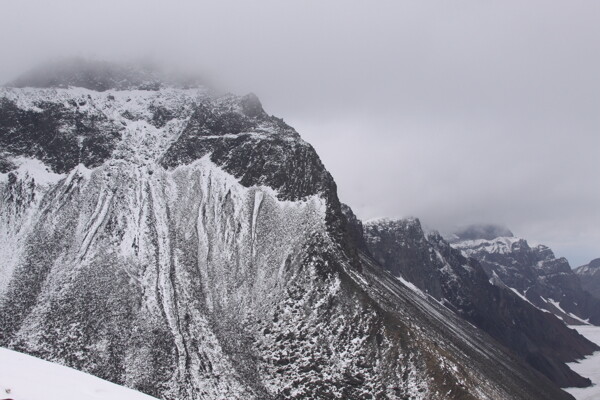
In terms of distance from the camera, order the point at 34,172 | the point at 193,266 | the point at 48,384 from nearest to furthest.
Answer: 1. the point at 48,384
2. the point at 193,266
3. the point at 34,172

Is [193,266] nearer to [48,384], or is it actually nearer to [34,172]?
[34,172]

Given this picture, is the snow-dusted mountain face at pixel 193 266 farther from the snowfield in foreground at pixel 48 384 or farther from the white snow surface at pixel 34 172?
the snowfield in foreground at pixel 48 384

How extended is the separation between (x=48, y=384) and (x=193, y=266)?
86.0 metres

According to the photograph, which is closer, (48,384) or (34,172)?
(48,384)

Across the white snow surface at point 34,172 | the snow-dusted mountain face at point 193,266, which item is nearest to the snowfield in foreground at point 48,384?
the snow-dusted mountain face at point 193,266

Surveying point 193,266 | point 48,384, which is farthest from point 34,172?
point 48,384

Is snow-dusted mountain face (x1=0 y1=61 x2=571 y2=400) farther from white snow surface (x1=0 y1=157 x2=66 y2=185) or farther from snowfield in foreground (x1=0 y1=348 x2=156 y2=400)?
snowfield in foreground (x1=0 y1=348 x2=156 y2=400)

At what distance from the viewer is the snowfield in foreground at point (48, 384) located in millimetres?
5730

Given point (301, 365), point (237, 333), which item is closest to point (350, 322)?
point (301, 365)

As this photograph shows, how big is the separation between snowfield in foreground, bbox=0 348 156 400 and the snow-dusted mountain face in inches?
2455

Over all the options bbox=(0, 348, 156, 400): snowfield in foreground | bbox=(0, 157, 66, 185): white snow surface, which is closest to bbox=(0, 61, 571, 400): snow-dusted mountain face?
bbox=(0, 157, 66, 185): white snow surface

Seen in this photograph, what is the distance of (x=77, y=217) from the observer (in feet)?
307

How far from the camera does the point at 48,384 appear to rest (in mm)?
6004

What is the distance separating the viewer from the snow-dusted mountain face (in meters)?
66.4
